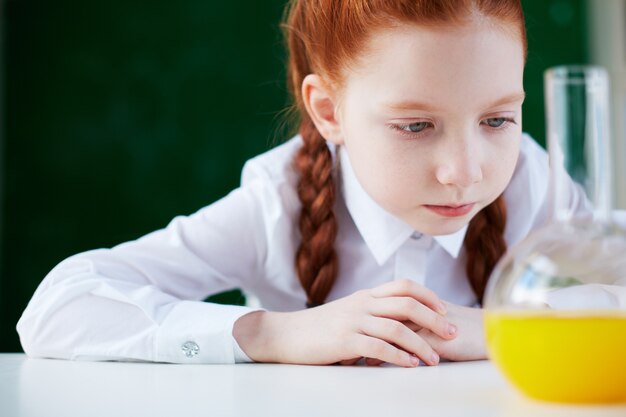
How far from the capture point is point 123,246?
122 centimetres

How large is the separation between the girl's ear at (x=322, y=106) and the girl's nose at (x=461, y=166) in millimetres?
256

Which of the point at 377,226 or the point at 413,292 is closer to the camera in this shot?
the point at 413,292

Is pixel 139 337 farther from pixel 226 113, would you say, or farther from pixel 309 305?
pixel 226 113

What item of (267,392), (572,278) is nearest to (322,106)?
(267,392)

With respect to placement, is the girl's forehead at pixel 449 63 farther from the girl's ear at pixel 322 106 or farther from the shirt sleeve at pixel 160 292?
the shirt sleeve at pixel 160 292

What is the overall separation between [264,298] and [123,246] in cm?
29

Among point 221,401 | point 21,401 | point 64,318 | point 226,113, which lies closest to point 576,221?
point 221,401

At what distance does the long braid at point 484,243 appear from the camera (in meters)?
1.30

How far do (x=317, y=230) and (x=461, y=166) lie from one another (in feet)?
1.23

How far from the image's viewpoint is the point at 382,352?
860 millimetres

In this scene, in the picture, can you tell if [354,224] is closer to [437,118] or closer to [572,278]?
[437,118]

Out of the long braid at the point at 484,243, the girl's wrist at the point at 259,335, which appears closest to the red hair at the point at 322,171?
the long braid at the point at 484,243

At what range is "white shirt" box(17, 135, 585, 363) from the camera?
1068mm

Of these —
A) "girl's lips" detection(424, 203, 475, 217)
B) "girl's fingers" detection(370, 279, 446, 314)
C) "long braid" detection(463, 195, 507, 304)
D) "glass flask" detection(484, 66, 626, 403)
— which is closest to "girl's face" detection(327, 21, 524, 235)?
"girl's lips" detection(424, 203, 475, 217)
